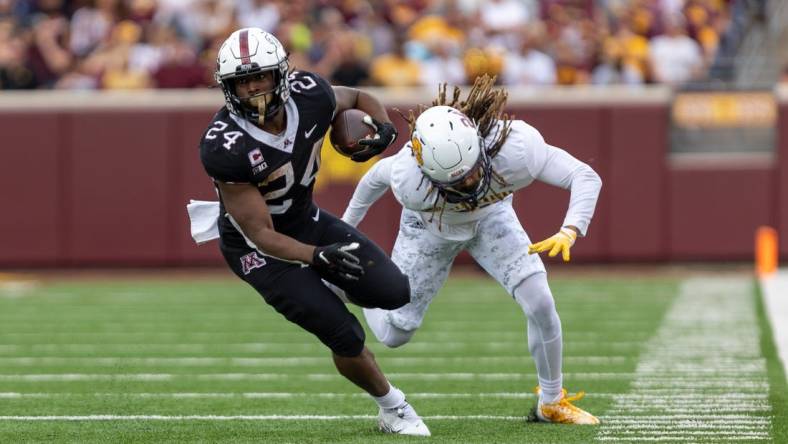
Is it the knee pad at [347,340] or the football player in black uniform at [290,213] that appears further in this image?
the knee pad at [347,340]

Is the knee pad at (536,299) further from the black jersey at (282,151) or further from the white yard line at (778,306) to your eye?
the white yard line at (778,306)

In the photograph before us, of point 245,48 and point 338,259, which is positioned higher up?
point 245,48

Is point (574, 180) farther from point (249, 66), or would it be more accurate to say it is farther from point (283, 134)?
point (249, 66)

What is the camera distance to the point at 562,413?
5.75 m

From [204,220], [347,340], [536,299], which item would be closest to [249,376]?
[204,220]

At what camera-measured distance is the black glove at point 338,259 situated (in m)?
5.21

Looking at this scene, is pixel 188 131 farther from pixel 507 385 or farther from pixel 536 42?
pixel 507 385

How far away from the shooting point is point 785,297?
35.2 feet

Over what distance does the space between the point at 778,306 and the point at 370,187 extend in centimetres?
498

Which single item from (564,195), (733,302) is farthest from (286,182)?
(564,195)

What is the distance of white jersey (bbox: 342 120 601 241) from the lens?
5512mm

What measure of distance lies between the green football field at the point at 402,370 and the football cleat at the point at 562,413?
4.3 inches

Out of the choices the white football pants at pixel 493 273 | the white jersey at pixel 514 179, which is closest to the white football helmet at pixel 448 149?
the white jersey at pixel 514 179

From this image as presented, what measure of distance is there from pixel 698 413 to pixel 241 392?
2.18 m
